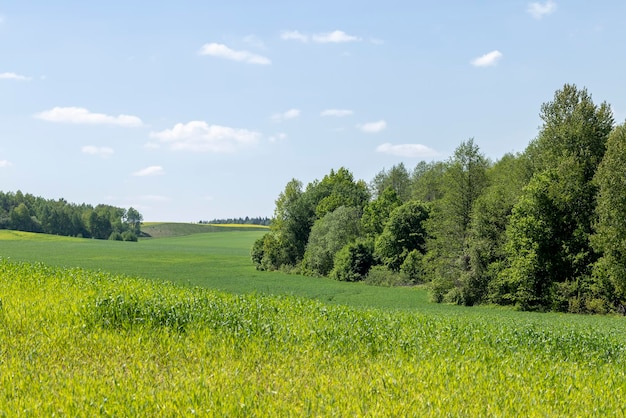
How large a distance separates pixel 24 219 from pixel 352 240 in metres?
140

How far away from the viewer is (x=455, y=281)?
52.0 metres

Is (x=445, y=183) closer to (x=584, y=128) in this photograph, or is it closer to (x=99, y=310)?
(x=584, y=128)

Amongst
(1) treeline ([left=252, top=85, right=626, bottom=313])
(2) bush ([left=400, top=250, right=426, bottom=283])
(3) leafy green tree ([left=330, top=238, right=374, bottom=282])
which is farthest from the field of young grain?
(3) leafy green tree ([left=330, top=238, right=374, bottom=282])

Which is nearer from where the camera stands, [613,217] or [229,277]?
[613,217]

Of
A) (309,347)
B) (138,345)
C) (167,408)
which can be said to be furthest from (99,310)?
(167,408)

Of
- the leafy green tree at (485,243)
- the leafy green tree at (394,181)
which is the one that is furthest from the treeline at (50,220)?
the leafy green tree at (485,243)

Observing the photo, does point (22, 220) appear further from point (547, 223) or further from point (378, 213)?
point (547, 223)

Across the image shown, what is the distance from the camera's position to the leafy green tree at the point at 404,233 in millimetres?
68750

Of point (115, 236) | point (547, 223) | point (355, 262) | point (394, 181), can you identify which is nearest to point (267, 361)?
point (547, 223)

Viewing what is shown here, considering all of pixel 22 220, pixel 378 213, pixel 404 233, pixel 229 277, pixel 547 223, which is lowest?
pixel 229 277

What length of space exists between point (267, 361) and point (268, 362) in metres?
0.10

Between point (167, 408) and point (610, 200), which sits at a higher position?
point (610, 200)

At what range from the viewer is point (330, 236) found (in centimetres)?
8000

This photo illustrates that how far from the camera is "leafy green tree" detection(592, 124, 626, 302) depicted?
42000 mm
